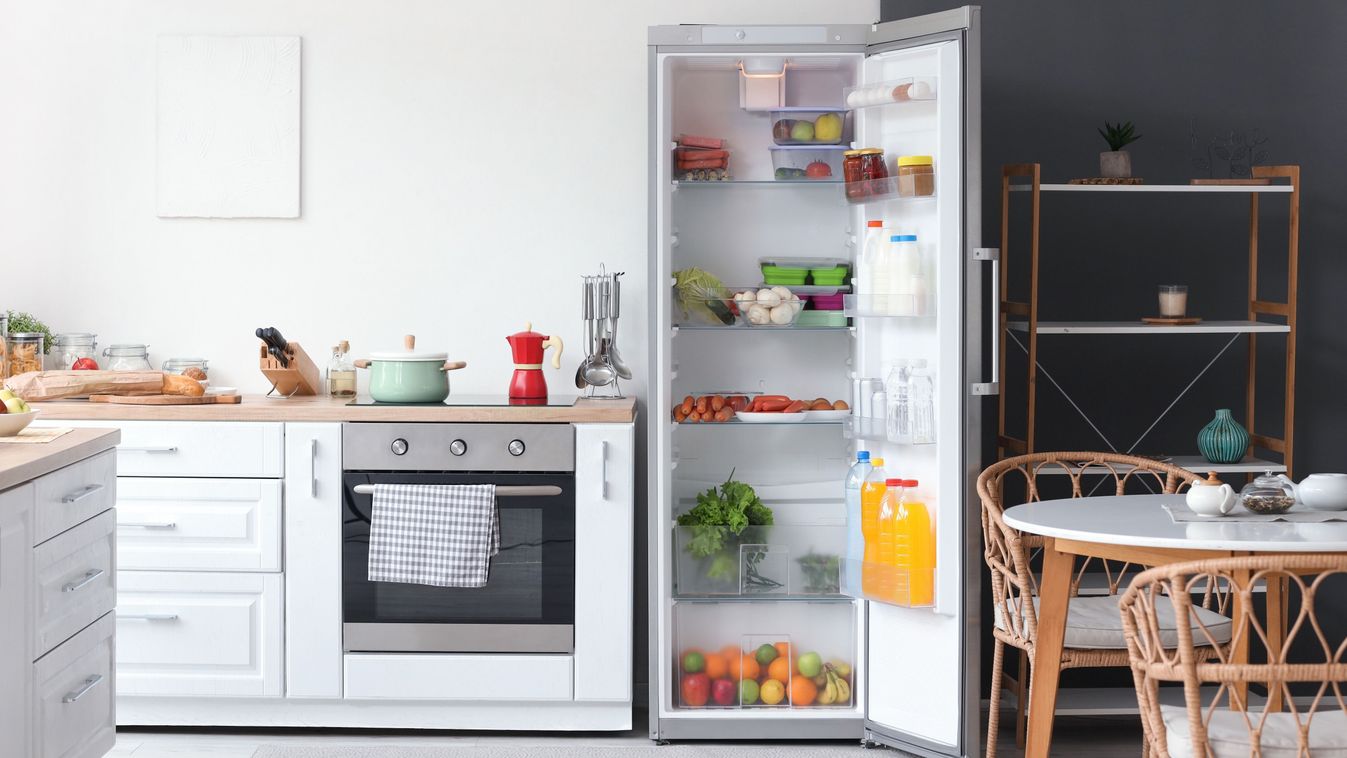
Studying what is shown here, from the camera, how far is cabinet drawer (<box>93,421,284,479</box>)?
11.2 feet

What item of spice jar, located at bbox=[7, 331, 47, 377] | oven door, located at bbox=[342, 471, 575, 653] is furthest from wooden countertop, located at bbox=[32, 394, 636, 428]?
spice jar, located at bbox=[7, 331, 47, 377]

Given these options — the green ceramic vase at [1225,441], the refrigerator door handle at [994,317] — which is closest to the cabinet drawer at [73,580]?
the refrigerator door handle at [994,317]

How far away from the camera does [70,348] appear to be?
3.79 m

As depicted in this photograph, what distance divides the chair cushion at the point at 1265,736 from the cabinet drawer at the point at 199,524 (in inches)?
94.8

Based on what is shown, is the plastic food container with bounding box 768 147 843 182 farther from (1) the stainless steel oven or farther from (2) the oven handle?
(2) the oven handle

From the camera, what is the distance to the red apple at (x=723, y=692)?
3502 millimetres

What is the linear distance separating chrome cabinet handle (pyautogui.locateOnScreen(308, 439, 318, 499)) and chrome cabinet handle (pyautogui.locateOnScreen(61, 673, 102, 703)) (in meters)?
0.81

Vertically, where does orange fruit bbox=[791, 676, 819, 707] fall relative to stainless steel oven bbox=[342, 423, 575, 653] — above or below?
below

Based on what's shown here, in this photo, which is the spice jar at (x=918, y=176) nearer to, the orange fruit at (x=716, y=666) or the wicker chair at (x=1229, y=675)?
the wicker chair at (x=1229, y=675)

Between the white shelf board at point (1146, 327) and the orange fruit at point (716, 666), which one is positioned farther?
the orange fruit at point (716, 666)

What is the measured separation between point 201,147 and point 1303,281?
3.60 m

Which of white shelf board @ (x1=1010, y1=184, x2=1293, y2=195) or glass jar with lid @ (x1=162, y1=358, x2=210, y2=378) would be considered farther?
glass jar with lid @ (x1=162, y1=358, x2=210, y2=378)

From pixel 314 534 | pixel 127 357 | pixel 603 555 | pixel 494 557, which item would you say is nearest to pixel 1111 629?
pixel 603 555

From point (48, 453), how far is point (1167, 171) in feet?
10.8
